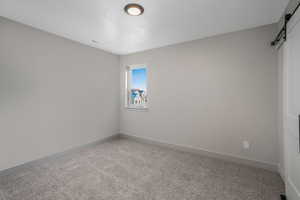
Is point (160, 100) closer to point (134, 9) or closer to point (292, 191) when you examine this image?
point (134, 9)

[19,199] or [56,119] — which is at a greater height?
[56,119]

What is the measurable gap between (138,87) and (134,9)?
2.47m

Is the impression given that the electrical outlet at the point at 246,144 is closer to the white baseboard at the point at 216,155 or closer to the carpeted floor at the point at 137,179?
the white baseboard at the point at 216,155

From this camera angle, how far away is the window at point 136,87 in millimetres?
4070

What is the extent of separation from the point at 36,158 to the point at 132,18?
119 inches

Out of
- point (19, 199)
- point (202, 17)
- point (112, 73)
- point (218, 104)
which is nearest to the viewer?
point (19, 199)

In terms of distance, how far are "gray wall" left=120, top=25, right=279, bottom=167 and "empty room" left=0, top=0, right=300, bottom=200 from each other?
2 centimetres

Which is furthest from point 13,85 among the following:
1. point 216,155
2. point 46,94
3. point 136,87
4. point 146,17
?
point 216,155

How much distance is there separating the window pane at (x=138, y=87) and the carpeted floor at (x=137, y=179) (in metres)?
1.75

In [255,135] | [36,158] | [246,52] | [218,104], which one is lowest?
[36,158]

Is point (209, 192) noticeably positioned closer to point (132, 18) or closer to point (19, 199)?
point (19, 199)

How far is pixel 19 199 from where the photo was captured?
1733mm

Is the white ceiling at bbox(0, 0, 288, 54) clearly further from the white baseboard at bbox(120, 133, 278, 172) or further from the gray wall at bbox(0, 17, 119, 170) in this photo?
the white baseboard at bbox(120, 133, 278, 172)

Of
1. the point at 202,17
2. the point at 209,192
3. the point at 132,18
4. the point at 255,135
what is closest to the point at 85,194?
the point at 209,192
